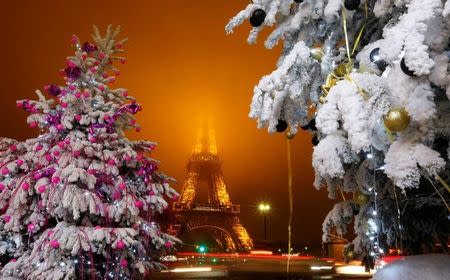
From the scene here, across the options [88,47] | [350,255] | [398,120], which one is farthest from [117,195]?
[398,120]

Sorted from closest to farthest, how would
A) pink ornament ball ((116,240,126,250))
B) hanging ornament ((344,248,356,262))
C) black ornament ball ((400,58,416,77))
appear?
black ornament ball ((400,58,416,77)) → hanging ornament ((344,248,356,262)) → pink ornament ball ((116,240,126,250))

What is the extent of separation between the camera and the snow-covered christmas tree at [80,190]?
270 inches

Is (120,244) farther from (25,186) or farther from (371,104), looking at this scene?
(371,104)

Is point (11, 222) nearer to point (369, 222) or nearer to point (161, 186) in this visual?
point (161, 186)

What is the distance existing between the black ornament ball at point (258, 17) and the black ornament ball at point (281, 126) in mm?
939

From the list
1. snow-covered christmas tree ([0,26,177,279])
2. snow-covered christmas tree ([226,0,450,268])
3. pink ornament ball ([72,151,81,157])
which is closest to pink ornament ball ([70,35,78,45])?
snow-covered christmas tree ([0,26,177,279])

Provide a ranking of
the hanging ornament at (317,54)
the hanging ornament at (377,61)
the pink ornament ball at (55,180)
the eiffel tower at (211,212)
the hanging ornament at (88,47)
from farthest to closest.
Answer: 1. the eiffel tower at (211,212)
2. the hanging ornament at (88,47)
3. the pink ornament ball at (55,180)
4. the hanging ornament at (317,54)
5. the hanging ornament at (377,61)

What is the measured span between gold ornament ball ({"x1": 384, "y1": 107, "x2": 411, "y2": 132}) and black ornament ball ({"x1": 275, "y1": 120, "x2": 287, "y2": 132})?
1.39 metres

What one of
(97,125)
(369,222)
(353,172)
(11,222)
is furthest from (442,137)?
(11,222)

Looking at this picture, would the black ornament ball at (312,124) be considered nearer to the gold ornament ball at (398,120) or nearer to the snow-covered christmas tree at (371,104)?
the snow-covered christmas tree at (371,104)

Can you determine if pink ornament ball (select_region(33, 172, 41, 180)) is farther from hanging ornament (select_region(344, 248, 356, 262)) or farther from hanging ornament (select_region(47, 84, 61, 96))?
hanging ornament (select_region(344, 248, 356, 262))

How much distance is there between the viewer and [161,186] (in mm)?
8266

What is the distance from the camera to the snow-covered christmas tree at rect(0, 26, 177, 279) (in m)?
6.86

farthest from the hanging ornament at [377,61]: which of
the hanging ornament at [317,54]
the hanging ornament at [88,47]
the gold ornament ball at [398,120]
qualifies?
the hanging ornament at [88,47]
